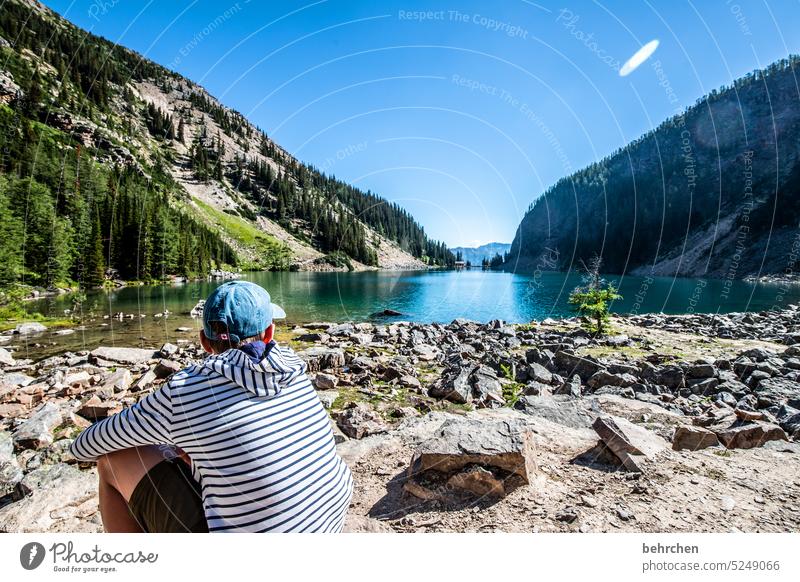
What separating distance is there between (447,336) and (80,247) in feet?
146

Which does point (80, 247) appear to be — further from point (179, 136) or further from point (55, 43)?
point (55, 43)

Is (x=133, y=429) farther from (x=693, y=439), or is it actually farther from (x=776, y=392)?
(x=776, y=392)

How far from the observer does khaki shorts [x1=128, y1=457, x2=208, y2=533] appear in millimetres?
1895

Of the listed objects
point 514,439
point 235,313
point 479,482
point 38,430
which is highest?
point 235,313

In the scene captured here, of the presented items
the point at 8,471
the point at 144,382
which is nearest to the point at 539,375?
the point at 144,382

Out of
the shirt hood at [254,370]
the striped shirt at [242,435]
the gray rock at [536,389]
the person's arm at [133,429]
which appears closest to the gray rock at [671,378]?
the gray rock at [536,389]

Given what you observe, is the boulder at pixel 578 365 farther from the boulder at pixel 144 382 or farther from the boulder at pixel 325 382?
the boulder at pixel 144 382

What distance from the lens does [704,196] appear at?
375ft

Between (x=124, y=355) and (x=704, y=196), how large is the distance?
147 metres

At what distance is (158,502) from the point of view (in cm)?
196

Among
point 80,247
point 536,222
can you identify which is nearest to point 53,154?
point 80,247

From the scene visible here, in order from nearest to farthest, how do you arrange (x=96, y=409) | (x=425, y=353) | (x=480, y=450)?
(x=480, y=450), (x=96, y=409), (x=425, y=353)
